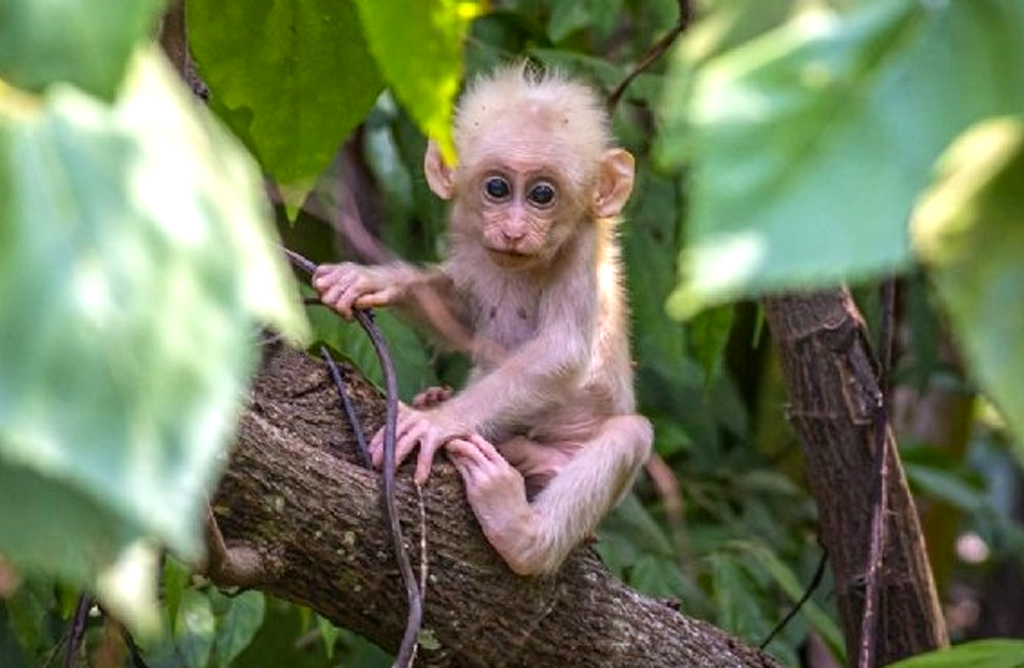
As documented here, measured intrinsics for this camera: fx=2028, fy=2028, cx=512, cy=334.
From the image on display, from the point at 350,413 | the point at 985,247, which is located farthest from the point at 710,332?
the point at 985,247

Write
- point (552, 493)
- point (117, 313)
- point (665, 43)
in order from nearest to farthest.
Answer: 1. point (117, 313)
2. point (552, 493)
3. point (665, 43)

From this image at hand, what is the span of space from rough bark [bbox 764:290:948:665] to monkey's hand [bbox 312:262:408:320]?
0.73 m

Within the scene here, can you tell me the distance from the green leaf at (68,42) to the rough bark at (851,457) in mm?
2362

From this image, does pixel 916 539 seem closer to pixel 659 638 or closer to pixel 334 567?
pixel 659 638

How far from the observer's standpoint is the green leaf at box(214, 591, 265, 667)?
287 centimetres

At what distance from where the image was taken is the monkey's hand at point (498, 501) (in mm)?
2297

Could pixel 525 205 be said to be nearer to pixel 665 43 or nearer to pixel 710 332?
pixel 665 43

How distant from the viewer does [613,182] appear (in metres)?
3.19

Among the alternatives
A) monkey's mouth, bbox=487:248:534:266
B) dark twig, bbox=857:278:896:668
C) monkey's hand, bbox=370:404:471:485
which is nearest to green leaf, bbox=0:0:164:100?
monkey's hand, bbox=370:404:471:485

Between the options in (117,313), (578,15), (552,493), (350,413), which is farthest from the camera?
(578,15)

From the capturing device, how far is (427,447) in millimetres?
2352

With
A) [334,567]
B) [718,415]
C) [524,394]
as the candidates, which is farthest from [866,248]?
[718,415]

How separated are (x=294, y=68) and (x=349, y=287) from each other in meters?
A: 0.86

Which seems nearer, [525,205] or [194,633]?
[194,633]
